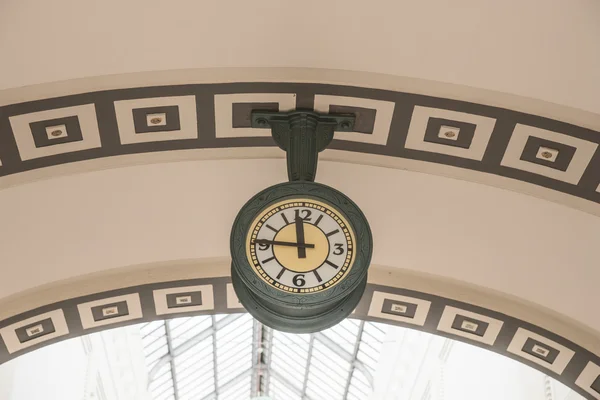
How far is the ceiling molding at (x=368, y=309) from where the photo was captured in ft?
25.5

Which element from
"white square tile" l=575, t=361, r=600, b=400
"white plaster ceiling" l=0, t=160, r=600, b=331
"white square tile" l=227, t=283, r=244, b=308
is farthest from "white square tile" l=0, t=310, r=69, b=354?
"white square tile" l=575, t=361, r=600, b=400

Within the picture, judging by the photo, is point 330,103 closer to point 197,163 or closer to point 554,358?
point 197,163

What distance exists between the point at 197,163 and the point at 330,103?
4.60ft

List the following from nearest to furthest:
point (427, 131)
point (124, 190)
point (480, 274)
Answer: point (427, 131) → point (124, 190) → point (480, 274)

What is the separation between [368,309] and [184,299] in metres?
1.99

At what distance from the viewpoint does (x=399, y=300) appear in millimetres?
8141

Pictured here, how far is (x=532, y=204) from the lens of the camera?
22.8 feet

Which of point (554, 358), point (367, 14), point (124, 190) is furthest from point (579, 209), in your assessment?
point (124, 190)

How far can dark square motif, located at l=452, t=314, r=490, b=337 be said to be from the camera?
8.13 meters

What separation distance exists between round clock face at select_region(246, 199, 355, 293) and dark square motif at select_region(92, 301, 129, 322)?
3045 millimetres

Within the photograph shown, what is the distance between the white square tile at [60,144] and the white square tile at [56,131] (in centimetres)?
11

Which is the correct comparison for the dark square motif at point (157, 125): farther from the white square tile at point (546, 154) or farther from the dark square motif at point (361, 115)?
the white square tile at point (546, 154)

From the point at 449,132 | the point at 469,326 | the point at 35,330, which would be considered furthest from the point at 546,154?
the point at 35,330

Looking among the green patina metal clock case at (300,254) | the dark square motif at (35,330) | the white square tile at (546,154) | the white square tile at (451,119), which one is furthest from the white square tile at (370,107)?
the dark square motif at (35,330)
